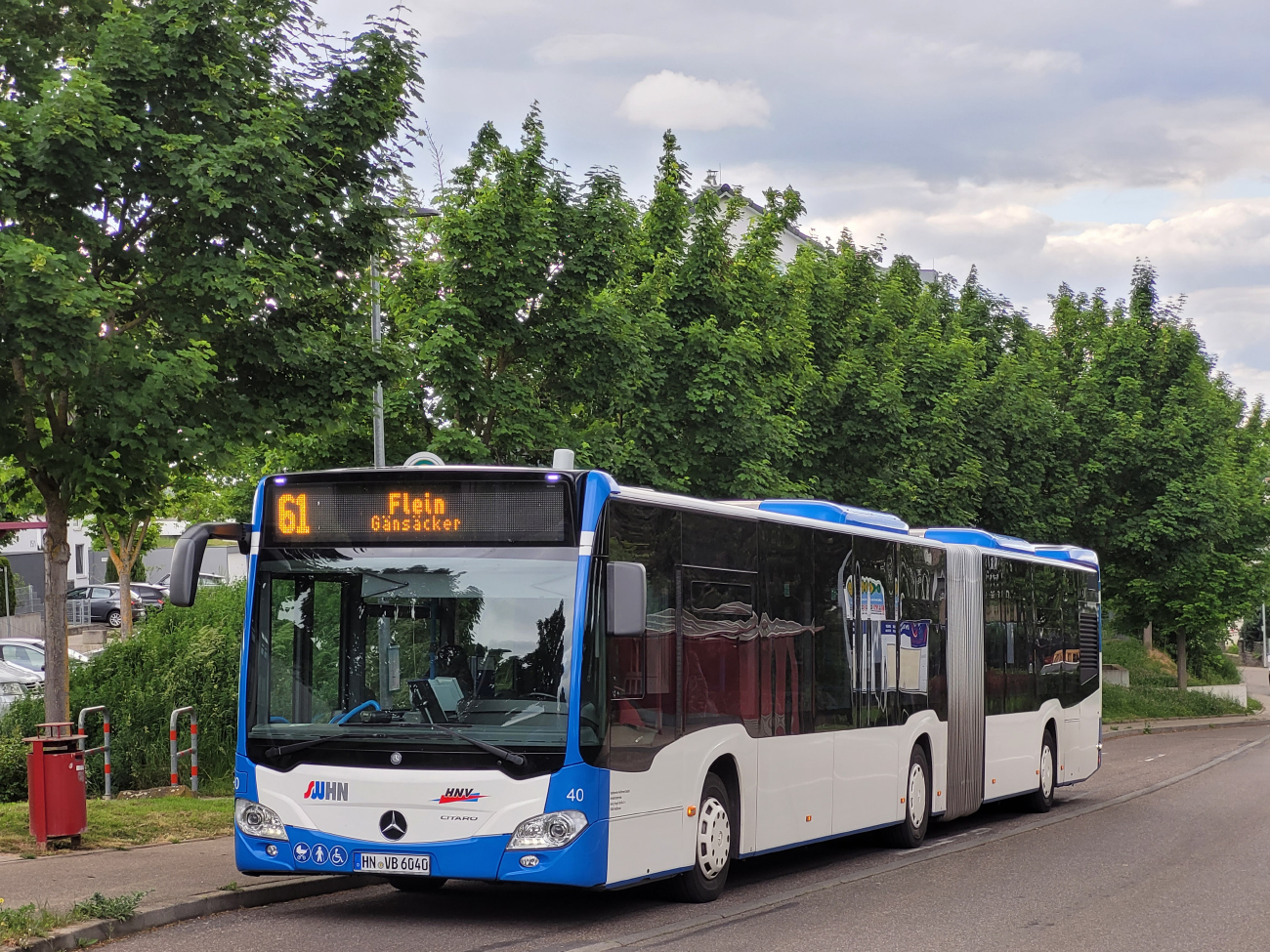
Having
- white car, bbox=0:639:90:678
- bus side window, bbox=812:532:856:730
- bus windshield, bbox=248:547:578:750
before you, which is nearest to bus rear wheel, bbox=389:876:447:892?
bus windshield, bbox=248:547:578:750

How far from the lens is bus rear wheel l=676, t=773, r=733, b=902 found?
1073 cm

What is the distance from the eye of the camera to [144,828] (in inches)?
536

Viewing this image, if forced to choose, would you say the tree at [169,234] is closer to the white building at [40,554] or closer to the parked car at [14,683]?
the parked car at [14,683]

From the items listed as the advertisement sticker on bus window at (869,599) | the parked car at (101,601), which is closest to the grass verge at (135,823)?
the advertisement sticker on bus window at (869,599)

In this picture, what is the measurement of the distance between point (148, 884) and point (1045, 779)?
12542mm

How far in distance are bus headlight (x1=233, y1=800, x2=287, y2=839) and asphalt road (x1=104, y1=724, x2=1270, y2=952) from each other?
1.77ft

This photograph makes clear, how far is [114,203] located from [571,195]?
834cm

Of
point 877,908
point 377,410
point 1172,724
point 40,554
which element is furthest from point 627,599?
point 40,554

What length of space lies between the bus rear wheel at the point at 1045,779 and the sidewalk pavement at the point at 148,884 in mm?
10534

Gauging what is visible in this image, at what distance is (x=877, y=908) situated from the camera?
10820 mm

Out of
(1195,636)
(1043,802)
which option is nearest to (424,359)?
(1043,802)

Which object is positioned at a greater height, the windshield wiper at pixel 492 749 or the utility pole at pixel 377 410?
the utility pole at pixel 377 410

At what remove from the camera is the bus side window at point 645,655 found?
383 inches

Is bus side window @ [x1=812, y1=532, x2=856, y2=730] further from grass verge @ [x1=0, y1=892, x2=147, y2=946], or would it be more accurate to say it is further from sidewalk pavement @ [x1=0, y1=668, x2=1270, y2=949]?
grass verge @ [x1=0, y1=892, x2=147, y2=946]
